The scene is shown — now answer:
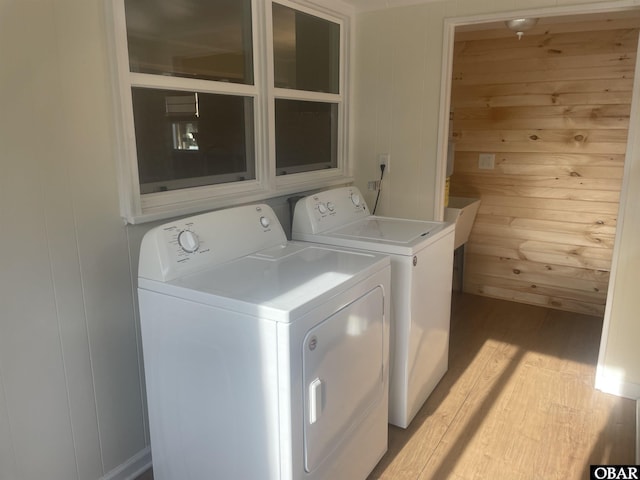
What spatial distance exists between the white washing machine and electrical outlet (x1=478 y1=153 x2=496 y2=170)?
7.11 ft

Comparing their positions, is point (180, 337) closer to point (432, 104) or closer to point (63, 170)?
point (63, 170)

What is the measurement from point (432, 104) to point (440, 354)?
1393 millimetres

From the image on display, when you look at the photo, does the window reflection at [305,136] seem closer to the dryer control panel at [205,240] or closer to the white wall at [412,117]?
the white wall at [412,117]

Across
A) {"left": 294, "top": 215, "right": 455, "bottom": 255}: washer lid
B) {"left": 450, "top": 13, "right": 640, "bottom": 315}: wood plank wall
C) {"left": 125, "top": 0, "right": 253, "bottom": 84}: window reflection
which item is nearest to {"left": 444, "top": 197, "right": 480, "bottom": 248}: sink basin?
{"left": 450, "top": 13, "right": 640, "bottom": 315}: wood plank wall

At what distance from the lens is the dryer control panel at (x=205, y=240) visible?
1635 millimetres

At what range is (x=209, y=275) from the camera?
1685 millimetres

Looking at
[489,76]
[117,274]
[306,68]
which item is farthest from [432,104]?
[117,274]

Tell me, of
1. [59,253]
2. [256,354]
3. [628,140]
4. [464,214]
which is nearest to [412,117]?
[464,214]

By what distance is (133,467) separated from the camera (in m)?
1.95

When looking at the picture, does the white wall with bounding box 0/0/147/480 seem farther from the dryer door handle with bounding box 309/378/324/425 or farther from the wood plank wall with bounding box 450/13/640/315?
the wood plank wall with bounding box 450/13/640/315

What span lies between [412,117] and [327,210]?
86 centimetres

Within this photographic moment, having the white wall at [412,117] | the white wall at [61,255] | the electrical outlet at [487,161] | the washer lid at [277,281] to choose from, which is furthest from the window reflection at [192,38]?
the electrical outlet at [487,161]

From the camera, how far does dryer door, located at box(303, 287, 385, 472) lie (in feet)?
4.90

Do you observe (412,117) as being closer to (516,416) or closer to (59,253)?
(516,416)
